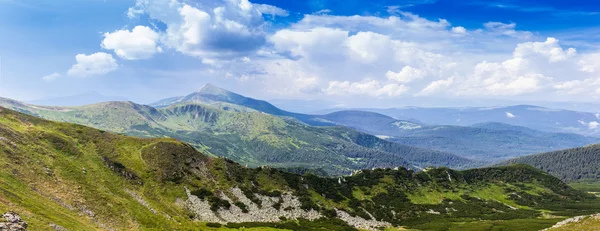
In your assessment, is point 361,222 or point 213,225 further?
point 361,222

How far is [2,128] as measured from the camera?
325ft

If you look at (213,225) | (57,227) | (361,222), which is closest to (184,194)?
(213,225)

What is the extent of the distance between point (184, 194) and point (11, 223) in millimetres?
74916

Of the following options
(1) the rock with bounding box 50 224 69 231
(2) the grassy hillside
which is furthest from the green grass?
(1) the rock with bounding box 50 224 69 231

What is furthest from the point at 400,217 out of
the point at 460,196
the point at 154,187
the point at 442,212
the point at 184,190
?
the point at 154,187

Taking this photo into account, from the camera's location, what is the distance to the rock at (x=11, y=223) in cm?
4203

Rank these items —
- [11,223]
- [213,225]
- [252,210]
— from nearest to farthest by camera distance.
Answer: [11,223] → [213,225] → [252,210]

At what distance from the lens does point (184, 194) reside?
384 feet

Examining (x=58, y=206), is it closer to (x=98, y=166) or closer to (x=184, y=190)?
(x=98, y=166)

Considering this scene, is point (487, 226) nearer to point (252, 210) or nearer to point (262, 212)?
point (262, 212)

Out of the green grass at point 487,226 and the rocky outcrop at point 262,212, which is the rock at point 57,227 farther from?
the green grass at point 487,226

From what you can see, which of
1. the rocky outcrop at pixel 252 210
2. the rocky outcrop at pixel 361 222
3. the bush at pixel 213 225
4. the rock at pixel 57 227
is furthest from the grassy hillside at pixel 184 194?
the rock at pixel 57 227

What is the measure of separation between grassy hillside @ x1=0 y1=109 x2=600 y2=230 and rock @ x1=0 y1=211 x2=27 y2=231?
191 inches

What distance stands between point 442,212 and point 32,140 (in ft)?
577
